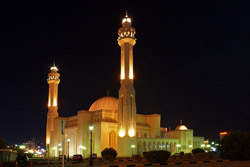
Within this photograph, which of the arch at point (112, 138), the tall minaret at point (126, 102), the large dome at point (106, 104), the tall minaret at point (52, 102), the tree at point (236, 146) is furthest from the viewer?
the tall minaret at point (52, 102)

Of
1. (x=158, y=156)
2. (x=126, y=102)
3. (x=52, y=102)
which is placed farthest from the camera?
(x=52, y=102)

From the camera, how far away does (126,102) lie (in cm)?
5294

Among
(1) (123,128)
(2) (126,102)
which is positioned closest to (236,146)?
(1) (123,128)

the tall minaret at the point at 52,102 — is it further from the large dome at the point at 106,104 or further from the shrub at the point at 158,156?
the shrub at the point at 158,156

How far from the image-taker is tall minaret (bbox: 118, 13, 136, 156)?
5206 centimetres

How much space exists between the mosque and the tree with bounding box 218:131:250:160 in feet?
79.3

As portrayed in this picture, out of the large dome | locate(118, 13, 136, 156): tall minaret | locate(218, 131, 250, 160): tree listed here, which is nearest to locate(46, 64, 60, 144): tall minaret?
the large dome

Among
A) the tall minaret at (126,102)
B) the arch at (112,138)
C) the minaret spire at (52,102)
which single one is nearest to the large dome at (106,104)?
the arch at (112,138)

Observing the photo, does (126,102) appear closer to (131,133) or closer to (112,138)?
(131,133)

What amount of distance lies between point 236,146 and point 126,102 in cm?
2649

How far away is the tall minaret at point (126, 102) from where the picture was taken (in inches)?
2050

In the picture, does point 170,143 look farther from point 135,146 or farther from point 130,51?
point 130,51

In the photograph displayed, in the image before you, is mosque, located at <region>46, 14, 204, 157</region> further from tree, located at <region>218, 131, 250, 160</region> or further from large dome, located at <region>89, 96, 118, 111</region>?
tree, located at <region>218, 131, 250, 160</region>

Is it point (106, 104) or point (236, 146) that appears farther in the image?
point (106, 104)
